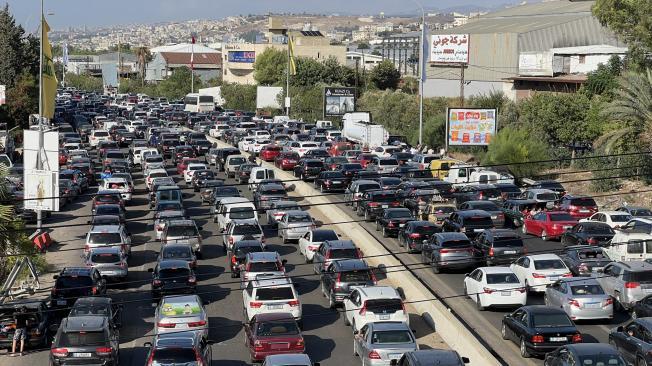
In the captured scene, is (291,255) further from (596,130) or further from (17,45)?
(17,45)

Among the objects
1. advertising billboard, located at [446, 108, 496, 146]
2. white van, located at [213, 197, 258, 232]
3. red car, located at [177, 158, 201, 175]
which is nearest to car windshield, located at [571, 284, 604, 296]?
white van, located at [213, 197, 258, 232]

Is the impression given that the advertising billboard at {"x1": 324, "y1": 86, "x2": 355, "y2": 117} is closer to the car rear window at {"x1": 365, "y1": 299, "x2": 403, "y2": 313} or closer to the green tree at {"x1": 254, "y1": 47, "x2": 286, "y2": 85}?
the green tree at {"x1": 254, "y1": 47, "x2": 286, "y2": 85}

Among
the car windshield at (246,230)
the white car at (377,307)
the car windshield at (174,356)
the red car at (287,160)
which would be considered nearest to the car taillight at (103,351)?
the car windshield at (174,356)

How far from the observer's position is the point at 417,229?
125 ft

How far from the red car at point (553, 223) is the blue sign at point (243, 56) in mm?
113032

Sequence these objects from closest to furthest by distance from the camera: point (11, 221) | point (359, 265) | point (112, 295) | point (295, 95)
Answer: point (11, 221), point (359, 265), point (112, 295), point (295, 95)

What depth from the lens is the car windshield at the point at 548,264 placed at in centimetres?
3138

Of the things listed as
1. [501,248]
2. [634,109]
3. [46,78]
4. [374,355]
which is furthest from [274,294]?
[634,109]

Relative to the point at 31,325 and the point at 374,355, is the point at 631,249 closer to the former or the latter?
the point at 374,355

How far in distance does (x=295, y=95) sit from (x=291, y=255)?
76.5 m

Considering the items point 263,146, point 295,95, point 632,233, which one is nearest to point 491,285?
point 632,233

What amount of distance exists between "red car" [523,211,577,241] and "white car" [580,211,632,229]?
69 centimetres

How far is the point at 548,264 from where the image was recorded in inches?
1238

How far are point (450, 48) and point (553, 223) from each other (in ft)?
214
